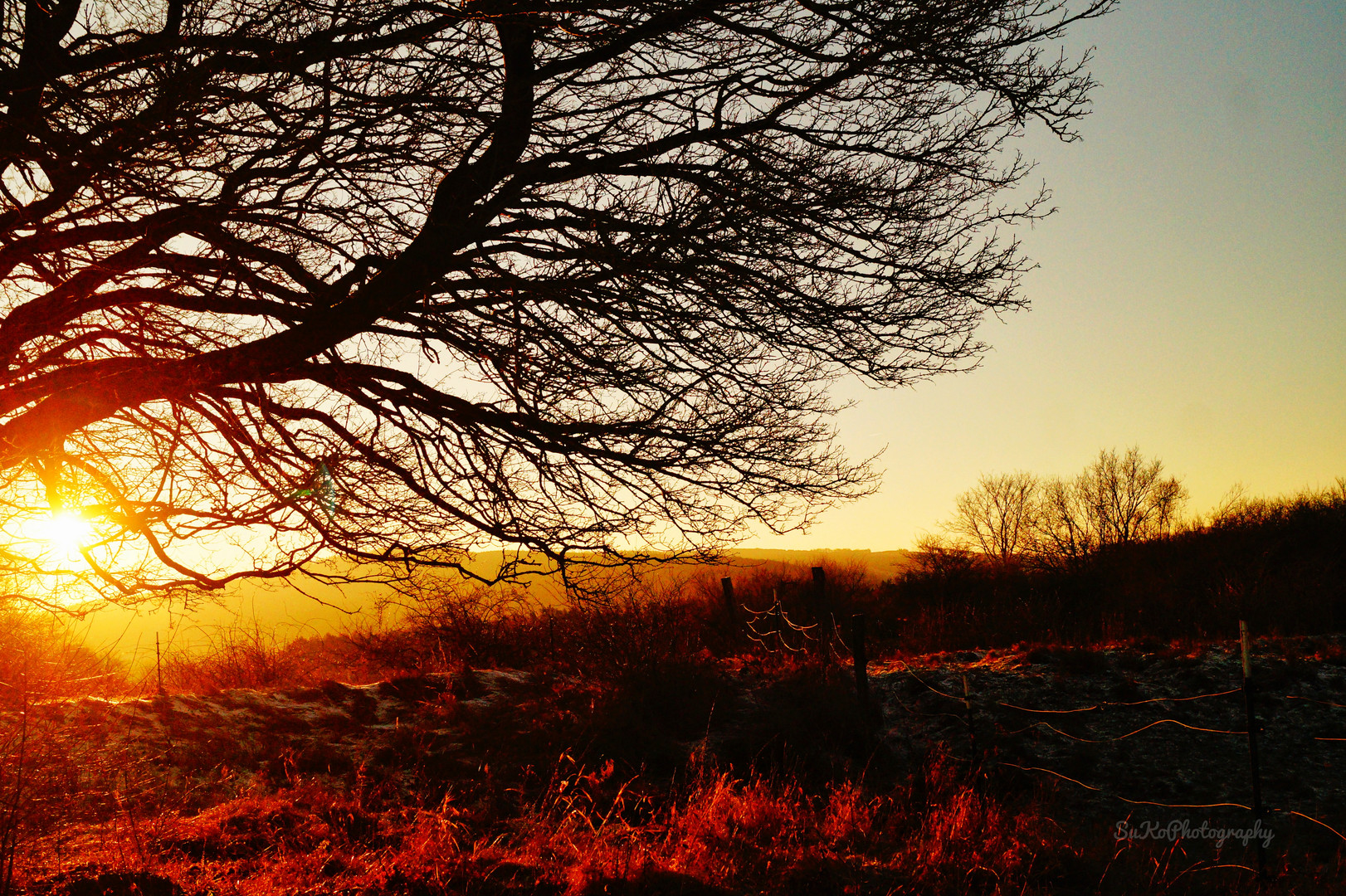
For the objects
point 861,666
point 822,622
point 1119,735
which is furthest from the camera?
point 822,622

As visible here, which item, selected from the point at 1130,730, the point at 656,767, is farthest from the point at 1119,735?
the point at 656,767

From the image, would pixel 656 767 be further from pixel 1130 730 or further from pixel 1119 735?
pixel 1130 730

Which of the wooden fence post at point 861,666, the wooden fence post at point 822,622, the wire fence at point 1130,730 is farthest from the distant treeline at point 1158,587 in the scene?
the wooden fence post at point 861,666

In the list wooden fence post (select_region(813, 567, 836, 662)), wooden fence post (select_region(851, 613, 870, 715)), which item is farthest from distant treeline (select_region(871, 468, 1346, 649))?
wooden fence post (select_region(851, 613, 870, 715))

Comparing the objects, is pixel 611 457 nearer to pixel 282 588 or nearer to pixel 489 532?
pixel 489 532

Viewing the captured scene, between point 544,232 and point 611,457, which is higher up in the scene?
point 544,232

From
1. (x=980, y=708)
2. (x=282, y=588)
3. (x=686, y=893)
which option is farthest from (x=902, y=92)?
(x=980, y=708)

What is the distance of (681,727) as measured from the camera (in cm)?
977

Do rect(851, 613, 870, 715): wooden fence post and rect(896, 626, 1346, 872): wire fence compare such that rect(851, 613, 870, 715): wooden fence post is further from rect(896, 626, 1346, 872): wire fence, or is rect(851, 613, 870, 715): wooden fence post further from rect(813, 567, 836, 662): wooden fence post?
rect(813, 567, 836, 662): wooden fence post

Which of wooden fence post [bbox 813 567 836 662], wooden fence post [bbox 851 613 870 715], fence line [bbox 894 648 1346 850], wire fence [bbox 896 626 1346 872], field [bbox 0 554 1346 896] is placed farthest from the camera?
wooden fence post [bbox 813 567 836 662]

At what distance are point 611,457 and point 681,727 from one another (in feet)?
19.9

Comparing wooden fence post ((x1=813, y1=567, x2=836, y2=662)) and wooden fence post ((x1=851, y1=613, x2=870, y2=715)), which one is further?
wooden fence post ((x1=813, y1=567, x2=836, y2=662))

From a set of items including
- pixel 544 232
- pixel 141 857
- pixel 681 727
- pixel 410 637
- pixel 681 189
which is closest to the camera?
pixel 141 857

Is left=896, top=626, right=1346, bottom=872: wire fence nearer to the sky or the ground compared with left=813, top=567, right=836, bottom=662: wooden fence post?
nearer to the ground
